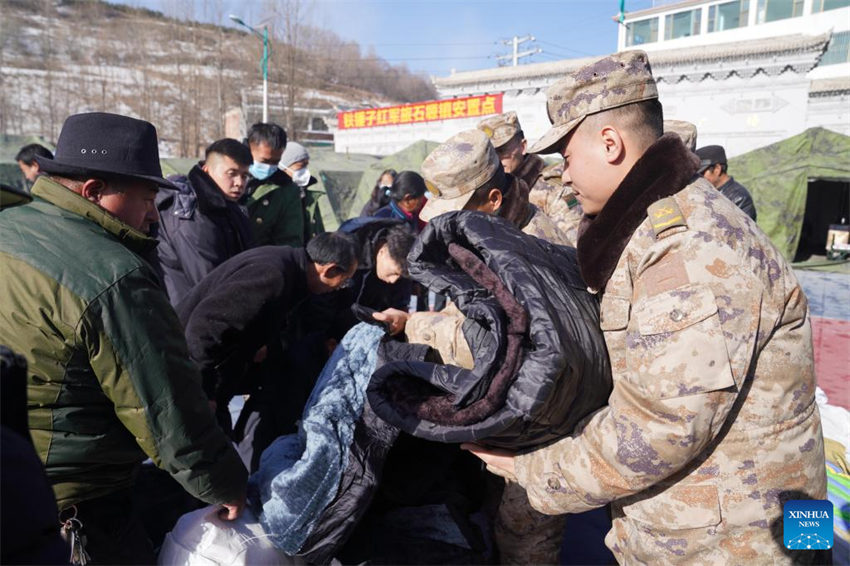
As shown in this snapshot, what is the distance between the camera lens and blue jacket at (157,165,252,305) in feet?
10.4

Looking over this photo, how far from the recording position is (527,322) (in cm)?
124

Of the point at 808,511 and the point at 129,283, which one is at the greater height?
the point at 129,283

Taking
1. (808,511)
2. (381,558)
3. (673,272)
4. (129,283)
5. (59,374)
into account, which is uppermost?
(673,272)

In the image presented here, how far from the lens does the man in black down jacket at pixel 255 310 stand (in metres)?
2.35

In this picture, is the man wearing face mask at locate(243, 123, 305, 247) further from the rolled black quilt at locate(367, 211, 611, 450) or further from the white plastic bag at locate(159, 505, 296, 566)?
the rolled black quilt at locate(367, 211, 611, 450)

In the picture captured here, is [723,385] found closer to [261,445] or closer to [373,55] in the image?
[261,445]

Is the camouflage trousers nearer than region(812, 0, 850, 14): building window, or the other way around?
the camouflage trousers

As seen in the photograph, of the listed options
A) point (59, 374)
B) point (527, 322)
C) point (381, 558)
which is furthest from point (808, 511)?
point (59, 374)

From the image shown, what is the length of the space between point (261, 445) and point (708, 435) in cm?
226

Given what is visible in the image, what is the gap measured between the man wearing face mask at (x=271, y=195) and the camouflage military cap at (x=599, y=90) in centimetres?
311

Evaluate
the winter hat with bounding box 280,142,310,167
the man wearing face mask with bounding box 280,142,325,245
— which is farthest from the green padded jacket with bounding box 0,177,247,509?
the winter hat with bounding box 280,142,310,167

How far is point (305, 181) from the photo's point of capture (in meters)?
5.09

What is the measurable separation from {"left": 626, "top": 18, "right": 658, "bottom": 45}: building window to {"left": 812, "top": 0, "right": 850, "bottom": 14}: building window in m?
9.74

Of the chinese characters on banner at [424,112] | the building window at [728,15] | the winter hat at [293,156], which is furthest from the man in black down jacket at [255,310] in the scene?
the building window at [728,15]
